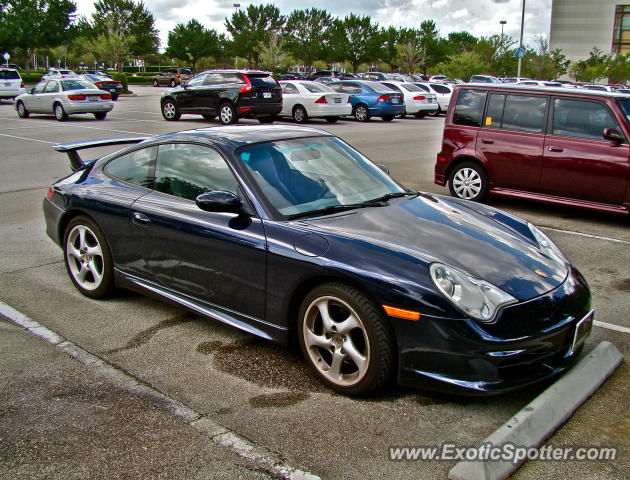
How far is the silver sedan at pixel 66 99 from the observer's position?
22.4 metres

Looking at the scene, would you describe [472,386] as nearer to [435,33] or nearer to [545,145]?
[545,145]

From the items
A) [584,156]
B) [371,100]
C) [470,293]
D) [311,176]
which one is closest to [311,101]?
[371,100]

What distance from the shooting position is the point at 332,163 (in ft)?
15.8

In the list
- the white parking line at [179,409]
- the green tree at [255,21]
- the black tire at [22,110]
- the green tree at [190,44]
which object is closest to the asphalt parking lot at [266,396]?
the white parking line at [179,409]

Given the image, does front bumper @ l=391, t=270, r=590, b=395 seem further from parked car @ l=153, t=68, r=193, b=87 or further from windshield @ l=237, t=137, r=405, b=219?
parked car @ l=153, t=68, r=193, b=87

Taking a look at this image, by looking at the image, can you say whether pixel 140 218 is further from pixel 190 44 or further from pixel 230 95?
pixel 190 44

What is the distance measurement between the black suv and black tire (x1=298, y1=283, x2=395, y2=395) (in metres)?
18.0

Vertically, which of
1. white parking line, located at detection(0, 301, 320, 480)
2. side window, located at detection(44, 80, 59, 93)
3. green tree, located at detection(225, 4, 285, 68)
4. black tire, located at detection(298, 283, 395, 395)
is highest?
green tree, located at detection(225, 4, 285, 68)

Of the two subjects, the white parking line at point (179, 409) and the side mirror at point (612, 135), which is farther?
the side mirror at point (612, 135)

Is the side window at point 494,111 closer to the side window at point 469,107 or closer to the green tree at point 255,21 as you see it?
the side window at point 469,107

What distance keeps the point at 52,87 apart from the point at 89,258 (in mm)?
20030

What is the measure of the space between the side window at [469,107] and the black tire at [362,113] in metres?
16.3

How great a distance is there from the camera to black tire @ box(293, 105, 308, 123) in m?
23.8

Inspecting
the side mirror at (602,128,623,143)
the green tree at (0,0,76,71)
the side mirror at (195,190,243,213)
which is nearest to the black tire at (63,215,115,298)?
the side mirror at (195,190,243,213)
